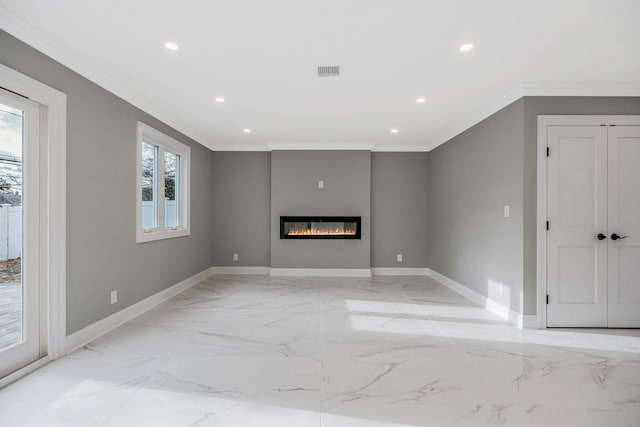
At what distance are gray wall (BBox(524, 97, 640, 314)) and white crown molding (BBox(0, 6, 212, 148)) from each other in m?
4.17

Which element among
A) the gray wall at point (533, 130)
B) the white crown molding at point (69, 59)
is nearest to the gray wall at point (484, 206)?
the gray wall at point (533, 130)

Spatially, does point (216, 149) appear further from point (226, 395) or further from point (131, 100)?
point (226, 395)

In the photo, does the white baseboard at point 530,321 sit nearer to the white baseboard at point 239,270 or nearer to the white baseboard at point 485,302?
the white baseboard at point 485,302

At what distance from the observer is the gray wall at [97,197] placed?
2666mm

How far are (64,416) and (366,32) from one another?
312cm

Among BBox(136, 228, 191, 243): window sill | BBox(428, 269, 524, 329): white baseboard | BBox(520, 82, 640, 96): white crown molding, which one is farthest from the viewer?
BBox(136, 228, 191, 243): window sill

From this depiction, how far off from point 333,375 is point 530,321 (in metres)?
2.29

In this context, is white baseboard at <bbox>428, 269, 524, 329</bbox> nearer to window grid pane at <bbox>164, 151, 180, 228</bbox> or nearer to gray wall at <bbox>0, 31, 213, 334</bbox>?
gray wall at <bbox>0, 31, 213, 334</bbox>

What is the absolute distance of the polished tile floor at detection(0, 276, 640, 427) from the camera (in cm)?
188

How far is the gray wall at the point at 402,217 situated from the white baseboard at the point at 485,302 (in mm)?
870

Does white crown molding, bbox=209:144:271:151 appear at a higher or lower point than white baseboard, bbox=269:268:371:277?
higher

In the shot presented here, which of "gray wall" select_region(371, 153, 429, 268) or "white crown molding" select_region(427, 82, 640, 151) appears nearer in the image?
"white crown molding" select_region(427, 82, 640, 151)

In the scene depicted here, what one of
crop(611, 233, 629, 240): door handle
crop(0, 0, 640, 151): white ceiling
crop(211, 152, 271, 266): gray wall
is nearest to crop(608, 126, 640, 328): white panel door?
crop(611, 233, 629, 240): door handle

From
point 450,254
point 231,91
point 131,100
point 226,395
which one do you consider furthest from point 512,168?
point 131,100
